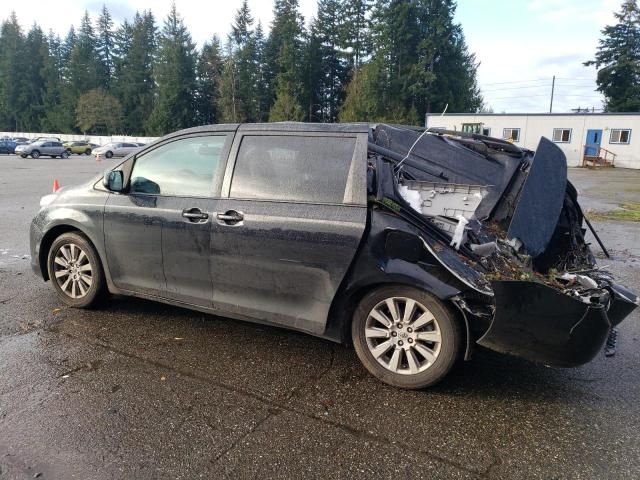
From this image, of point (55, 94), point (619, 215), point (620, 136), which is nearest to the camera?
point (619, 215)

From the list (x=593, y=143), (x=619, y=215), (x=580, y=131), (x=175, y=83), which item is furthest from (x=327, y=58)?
(x=619, y=215)

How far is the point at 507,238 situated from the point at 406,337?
1.08m

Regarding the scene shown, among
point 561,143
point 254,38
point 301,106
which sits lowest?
point 561,143

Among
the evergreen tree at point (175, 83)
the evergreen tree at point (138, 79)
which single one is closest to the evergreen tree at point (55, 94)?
the evergreen tree at point (138, 79)

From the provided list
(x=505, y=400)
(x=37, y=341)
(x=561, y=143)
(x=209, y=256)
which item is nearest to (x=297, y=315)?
(x=209, y=256)

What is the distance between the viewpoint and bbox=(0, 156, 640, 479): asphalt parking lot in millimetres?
2596

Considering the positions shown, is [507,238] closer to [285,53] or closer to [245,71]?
[285,53]

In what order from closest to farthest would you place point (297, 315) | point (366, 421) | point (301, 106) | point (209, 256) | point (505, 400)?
1. point (366, 421)
2. point (505, 400)
3. point (297, 315)
4. point (209, 256)
5. point (301, 106)

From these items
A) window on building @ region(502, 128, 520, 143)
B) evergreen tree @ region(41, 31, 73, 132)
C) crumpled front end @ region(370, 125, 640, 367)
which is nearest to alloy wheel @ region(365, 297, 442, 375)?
crumpled front end @ region(370, 125, 640, 367)

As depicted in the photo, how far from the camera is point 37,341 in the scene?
4.04 meters

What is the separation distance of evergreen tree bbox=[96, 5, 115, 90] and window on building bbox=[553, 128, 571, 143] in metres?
78.6

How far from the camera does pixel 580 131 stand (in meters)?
39.4

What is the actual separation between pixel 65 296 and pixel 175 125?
73.9m

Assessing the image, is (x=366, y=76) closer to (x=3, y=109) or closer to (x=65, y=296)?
(x=65, y=296)
